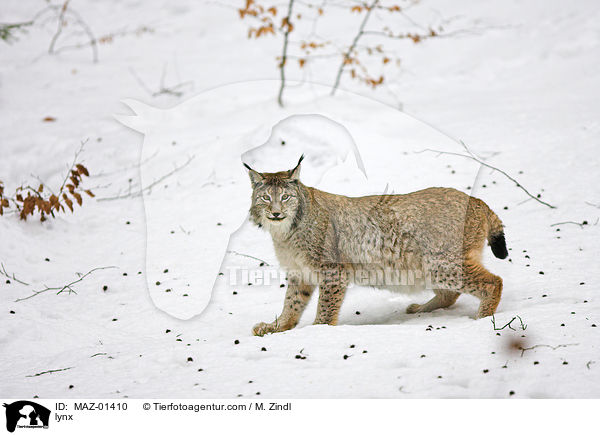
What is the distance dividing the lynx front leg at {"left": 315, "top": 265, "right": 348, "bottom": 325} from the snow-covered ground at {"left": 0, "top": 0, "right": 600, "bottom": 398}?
34 centimetres

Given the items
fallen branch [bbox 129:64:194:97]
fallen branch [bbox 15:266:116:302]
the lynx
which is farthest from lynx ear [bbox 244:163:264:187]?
fallen branch [bbox 129:64:194:97]

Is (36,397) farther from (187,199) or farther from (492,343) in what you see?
(187,199)

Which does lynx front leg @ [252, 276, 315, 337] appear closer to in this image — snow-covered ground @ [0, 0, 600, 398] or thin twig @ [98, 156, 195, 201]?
snow-covered ground @ [0, 0, 600, 398]

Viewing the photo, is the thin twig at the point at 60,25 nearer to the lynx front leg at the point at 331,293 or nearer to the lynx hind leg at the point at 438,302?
the lynx front leg at the point at 331,293

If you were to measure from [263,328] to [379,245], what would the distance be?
1249mm

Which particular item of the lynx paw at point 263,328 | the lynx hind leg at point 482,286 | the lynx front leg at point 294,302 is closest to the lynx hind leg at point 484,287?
the lynx hind leg at point 482,286

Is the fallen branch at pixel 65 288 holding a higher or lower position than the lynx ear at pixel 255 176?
lower

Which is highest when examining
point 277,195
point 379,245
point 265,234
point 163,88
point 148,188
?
point 163,88

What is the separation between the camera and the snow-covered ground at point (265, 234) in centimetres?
447

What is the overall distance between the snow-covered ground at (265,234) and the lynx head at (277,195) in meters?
0.21

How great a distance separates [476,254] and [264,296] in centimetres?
212

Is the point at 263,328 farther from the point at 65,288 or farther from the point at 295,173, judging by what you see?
the point at 65,288

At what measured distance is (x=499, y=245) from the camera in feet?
18.5
